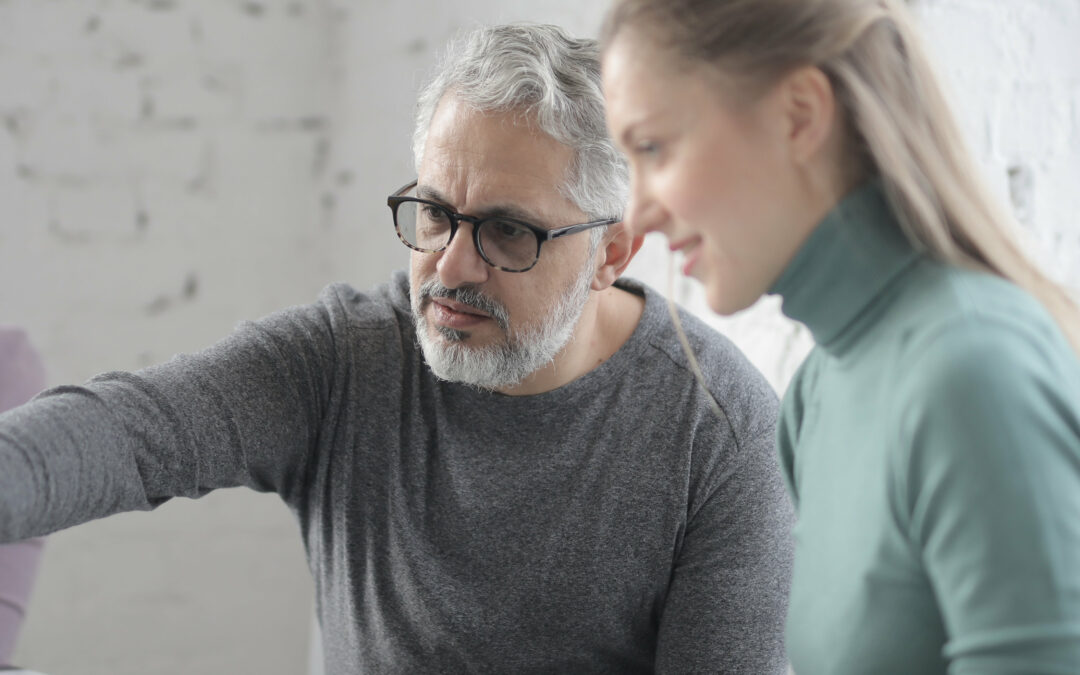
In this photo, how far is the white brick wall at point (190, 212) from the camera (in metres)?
1.98

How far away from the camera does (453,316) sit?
1.20 m

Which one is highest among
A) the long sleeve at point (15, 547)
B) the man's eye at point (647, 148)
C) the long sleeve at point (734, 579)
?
the man's eye at point (647, 148)

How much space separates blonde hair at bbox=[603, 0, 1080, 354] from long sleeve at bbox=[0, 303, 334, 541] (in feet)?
2.23

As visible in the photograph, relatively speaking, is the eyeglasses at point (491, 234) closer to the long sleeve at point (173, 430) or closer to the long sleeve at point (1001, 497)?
the long sleeve at point (173, 430)

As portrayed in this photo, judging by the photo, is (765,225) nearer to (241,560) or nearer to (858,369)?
(858,369)

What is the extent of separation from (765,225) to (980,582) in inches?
10.2

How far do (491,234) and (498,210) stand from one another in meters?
0.03

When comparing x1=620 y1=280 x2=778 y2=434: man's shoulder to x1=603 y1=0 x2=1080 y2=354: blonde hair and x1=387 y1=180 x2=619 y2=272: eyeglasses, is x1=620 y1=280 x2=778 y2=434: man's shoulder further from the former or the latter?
x1=603 y1=0 x2=1080 y2=354: blonde hair

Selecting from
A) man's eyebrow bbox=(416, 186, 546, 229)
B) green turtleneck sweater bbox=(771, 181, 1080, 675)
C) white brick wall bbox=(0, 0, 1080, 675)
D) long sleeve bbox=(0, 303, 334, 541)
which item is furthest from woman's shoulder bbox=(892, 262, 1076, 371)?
white brick wall bbox=(0, 0, 1080, 675)

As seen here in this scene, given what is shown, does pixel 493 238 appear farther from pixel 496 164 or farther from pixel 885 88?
pixel 885 88

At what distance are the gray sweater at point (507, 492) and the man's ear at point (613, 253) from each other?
0.11m

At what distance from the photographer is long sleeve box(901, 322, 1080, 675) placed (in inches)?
21.7

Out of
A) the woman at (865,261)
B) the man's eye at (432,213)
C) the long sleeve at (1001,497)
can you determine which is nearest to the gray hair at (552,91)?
the man's eye at (432,213)

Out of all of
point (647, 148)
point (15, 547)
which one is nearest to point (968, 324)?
point (647, 148)
